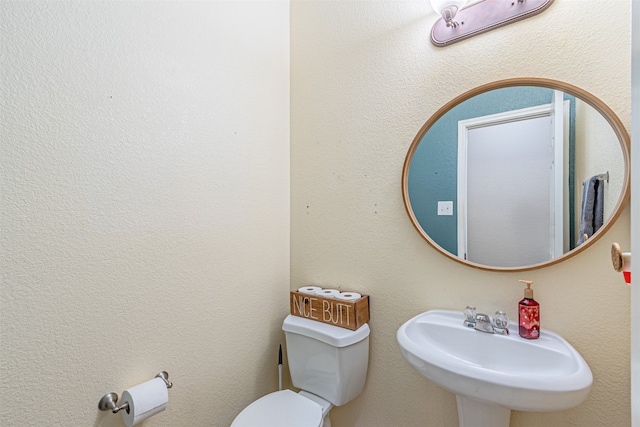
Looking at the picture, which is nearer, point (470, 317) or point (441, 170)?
point (470, 317)

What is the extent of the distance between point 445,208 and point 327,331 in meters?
0.70

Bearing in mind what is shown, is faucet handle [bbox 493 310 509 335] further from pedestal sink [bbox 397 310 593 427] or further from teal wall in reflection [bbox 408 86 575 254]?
teal wall in reflection [bbox 408 86 575 254]

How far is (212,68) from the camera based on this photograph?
46.0 inches

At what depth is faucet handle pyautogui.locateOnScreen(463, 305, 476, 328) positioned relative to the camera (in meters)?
0.99

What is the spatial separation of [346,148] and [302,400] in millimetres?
1120

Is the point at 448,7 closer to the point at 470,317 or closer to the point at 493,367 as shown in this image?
the point at 470,317

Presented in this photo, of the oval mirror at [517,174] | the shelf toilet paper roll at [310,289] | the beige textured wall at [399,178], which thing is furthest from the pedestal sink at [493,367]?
the shelf toilet paper roll at [310,289]

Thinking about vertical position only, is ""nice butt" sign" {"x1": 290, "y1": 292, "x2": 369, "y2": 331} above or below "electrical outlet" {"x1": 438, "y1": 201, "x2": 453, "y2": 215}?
below

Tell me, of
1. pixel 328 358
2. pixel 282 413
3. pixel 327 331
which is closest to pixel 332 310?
pixel 327 331

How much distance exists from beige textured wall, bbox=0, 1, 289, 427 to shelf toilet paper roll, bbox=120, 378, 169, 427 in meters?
0.06

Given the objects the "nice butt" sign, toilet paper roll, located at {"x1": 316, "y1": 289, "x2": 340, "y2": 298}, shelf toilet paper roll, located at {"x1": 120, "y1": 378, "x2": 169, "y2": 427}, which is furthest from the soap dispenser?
shelf toilet paper roll, located at {"x1": 120, "y1": 378, "x2": 169, "y2": 427}

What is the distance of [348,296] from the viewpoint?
1259mm

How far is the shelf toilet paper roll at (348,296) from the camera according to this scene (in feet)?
4.03

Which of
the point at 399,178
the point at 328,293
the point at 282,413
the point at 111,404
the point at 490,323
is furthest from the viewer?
A: the point at 328,293
